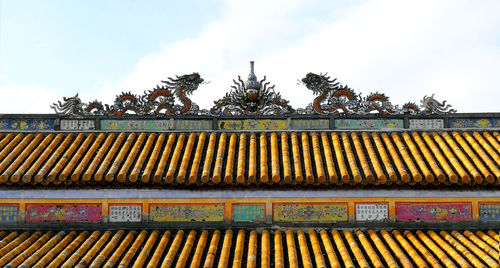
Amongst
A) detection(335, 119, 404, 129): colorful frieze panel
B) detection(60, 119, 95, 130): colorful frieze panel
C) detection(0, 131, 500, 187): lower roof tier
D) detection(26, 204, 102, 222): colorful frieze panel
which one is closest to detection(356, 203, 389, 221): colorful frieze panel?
detection(0, 131, 500, 187): lower roof tier

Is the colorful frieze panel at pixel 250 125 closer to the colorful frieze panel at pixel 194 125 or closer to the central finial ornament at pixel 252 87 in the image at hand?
the colorful frieze panel at pixel 194 125

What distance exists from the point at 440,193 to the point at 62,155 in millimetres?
7789

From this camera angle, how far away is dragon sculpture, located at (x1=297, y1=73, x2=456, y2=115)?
1428cm

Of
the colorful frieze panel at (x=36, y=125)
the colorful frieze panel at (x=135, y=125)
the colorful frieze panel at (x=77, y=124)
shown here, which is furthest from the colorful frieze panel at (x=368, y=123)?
the colorful frieze panel at (x=36, y=125)

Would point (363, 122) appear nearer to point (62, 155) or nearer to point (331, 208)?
A: point (331, 208)

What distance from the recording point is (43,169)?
12.3 m

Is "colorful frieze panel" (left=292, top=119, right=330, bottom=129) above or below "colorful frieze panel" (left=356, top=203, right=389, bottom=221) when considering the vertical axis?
above

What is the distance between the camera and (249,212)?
39.4ft

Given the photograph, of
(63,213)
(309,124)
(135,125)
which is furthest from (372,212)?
(63,213)

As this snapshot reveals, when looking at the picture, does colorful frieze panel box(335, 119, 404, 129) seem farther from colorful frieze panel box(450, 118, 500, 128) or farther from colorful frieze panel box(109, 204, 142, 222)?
colorful frieze panel box(109, 204, 142, 222)

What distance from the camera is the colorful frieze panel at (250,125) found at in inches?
559

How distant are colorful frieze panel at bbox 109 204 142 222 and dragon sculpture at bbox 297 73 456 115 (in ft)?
14.9

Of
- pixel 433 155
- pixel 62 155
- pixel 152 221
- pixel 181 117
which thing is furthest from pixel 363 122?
pixel 62 155

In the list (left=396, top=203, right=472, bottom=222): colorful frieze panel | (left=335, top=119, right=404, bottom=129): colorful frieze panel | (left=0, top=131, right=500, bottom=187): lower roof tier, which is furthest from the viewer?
(left=335, top=119, right=404, bottom=129): colorful frieze panel
